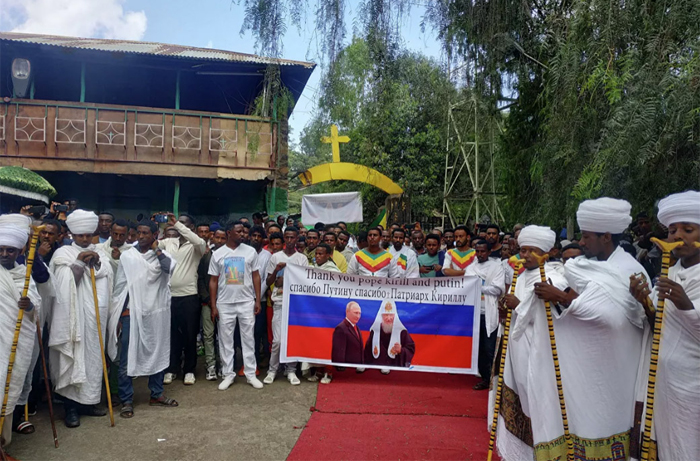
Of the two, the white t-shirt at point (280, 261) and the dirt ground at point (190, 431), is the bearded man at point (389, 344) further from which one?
the white t-shirt at point (280, 261)

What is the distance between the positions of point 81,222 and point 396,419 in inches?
137

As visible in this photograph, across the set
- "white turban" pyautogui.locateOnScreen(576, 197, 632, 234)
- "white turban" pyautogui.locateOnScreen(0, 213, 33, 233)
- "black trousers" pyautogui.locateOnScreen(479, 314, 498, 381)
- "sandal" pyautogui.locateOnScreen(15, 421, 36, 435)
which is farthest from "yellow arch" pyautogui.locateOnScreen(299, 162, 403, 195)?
"white turban" pyautogui.locateOnScreen(576, 197, 632, 234)

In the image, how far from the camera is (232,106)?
1580cm

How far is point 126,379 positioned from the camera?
507cm

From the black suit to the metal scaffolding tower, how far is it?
111 inches

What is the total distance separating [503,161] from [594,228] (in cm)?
694

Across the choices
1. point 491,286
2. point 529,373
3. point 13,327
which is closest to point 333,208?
point 491,286

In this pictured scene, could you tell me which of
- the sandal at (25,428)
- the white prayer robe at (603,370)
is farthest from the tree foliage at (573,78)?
the sandal at (25,428)

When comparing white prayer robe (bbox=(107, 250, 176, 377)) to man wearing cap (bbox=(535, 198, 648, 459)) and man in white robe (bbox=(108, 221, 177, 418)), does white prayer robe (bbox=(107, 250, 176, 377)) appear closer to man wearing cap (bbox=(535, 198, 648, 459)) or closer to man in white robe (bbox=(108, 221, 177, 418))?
man in white robe (bbox=(108, 221, 177, 418))

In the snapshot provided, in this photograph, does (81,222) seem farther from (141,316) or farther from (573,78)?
(573,78)

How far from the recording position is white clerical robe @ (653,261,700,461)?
279 cm

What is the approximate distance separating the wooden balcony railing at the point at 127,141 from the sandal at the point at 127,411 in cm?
801

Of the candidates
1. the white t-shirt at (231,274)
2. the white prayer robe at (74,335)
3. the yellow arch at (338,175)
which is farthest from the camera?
the yellow arch at (338,175)

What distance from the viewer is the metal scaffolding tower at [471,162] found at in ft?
21.3
